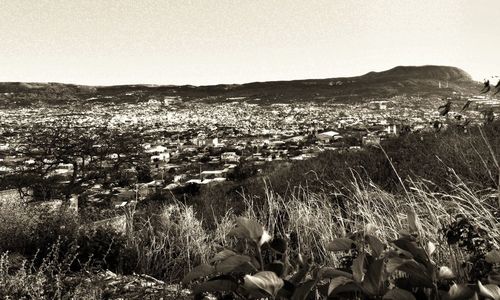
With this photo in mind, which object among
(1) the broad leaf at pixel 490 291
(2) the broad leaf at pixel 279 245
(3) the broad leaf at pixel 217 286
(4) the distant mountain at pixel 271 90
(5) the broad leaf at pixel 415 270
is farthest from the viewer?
(4) the distant mountain at pixel 271 90

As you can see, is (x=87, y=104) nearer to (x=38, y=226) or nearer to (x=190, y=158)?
(x=190, y=158)

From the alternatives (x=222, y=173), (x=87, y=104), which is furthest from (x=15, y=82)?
(x=222, y=173)

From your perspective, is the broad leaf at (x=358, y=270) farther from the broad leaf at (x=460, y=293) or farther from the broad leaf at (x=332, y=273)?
the broad leaf at (x=460, y=293)

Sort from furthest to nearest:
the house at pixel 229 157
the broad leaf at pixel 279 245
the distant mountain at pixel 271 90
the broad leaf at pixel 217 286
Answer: the distant mountain at pixel 271 90 → the house at pixel 229 157 → the broad leaf at pixel 279 245 → the broad leaf at pixel 217 286

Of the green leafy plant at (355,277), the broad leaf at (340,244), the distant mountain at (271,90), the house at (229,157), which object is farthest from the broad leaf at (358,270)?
the distant mountain at (271,90)

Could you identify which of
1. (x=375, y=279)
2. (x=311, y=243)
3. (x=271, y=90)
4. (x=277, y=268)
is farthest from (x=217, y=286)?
(x=271, y=90)

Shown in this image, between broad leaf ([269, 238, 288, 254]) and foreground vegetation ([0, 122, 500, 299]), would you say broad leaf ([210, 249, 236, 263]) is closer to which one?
foreground vegetation ([0, 122, 500, 299])
